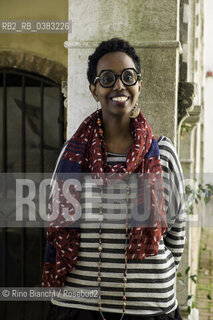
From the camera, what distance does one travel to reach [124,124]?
2.14 m

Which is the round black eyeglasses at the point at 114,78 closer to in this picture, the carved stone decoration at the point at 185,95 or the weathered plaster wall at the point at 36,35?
the carved stone decoration at the point at 185,95

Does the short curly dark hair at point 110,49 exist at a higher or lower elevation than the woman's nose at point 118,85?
higher

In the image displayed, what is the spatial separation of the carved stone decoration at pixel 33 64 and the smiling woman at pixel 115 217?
8.45 ft

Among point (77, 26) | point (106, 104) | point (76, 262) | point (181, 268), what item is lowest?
point (181, 268)

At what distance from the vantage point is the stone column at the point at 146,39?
2.79 meters

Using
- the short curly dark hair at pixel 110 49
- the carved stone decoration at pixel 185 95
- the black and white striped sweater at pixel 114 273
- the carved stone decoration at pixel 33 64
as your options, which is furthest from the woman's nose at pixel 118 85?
the carved stone decoration at pixel 33 64

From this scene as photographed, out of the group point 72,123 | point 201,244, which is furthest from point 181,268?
point 201,244

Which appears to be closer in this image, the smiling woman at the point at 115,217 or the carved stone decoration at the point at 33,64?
the smiling woman at the point at 115,217

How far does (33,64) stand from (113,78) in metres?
2.79

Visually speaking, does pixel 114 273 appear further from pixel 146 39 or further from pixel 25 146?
pixel 25 146

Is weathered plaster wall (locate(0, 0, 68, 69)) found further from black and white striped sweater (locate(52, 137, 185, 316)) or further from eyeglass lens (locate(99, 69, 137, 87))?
black and white striped sweater (locate(52, 137, 185, 316))

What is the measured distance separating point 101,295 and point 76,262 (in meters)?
0.17

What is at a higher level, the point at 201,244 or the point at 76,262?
the point at 76,262

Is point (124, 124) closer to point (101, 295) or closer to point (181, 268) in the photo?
point (101, 295)
